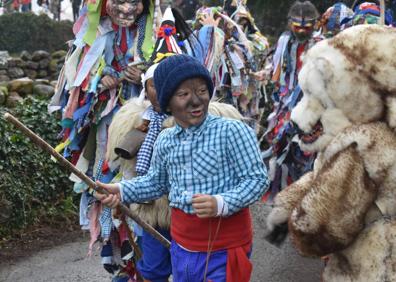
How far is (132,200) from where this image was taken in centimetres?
352

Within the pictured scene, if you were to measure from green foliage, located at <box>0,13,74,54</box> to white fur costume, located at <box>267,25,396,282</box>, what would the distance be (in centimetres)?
1252

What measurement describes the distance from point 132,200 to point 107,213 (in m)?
1.42

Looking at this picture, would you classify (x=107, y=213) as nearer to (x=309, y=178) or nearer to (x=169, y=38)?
(x=169, y=38)

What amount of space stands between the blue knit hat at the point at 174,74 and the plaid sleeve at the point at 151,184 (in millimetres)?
270

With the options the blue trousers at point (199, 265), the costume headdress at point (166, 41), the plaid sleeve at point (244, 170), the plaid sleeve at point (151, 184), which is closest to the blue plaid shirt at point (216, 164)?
the plaid sleeve at point (244, 170)

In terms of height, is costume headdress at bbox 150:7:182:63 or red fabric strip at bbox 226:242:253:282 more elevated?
costume headdress at bbox 150:7:182:63

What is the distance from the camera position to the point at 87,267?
623 cm

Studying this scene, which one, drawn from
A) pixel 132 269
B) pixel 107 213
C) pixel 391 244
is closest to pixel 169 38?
pixel 107 213

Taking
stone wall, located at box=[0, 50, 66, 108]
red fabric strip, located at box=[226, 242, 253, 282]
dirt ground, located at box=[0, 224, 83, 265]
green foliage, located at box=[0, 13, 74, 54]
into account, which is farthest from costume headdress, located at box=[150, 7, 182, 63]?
green foliage, located at box=[0, 13, 74, 54]

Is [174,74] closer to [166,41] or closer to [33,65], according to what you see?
[166,41]

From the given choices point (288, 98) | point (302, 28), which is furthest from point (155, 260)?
point (302, 28)

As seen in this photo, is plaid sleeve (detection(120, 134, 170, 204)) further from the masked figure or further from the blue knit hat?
the masked figure

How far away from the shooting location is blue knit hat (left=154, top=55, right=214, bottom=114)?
3303 mm

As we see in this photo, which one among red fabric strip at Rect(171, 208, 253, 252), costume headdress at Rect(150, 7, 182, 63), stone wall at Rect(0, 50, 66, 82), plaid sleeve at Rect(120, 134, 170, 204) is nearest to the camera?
red fabric strip at Rect(171, 208, 253, 252)
